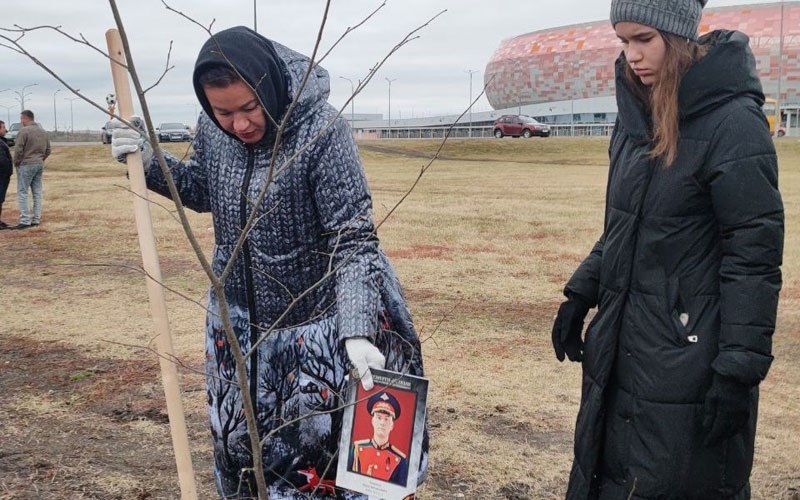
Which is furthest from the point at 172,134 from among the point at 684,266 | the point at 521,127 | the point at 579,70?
the point at 579,70

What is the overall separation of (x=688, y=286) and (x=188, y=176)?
4.76 ft

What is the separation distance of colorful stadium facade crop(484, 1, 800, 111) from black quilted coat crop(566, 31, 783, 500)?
6195 cm

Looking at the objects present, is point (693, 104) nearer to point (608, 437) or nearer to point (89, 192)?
point (608, 437)

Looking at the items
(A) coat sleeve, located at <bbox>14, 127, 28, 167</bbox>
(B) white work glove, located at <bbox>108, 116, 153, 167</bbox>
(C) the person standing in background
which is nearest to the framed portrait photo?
(B) white work glove, located at <bbox>108, 116, 153, 167</bbox>

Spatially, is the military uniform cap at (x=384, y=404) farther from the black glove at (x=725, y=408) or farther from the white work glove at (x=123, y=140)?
the white work glove at (x=123, y=140)

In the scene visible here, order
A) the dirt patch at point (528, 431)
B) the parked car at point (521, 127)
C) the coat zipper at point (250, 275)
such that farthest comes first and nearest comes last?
the parked car at point (521, 127) → the dirt patch at point (528, 431) → the coat zipper at point (250, 275)

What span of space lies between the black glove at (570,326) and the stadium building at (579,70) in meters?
53.2

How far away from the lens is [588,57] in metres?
73.1

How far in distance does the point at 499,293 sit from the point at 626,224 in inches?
213

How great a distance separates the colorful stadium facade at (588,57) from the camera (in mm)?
63594

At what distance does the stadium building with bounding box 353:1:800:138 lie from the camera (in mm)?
63562

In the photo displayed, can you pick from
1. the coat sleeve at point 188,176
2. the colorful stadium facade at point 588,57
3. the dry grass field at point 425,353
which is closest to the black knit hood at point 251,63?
the coat sleeve at point 188,176

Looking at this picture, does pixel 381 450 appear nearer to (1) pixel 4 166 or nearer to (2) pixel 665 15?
(2) pixel 665 15

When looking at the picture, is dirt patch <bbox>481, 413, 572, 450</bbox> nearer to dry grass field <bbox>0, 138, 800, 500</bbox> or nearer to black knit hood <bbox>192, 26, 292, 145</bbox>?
dry grass field <bbox>0, 138, 800, 500</bbox>
